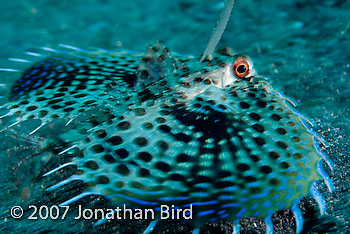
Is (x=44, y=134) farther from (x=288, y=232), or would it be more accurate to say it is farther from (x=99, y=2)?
(x=99, y=2)

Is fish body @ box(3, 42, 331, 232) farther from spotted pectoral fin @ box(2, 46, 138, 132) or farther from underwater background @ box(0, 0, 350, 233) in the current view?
underwater background @ box(0, 0, 350, 233)

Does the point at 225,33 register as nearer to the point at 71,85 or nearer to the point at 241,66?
the point at 241,66

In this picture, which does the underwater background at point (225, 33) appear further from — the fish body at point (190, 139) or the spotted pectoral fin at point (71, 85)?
the spotted pectoral fin at point (71, 85)

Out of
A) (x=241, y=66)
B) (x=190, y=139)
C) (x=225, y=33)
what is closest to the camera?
(x=190, y=139)

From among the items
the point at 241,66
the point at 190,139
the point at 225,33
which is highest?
the point at 225,33

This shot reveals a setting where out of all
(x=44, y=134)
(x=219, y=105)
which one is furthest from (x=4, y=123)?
(x=219, y=105)

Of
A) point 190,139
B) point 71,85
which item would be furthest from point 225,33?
point 190,139

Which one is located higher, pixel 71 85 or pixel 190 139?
pixel 71 85

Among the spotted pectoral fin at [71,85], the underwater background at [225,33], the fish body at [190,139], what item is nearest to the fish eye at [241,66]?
the fish body at [190,139]

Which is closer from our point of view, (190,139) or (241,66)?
(190,139)
